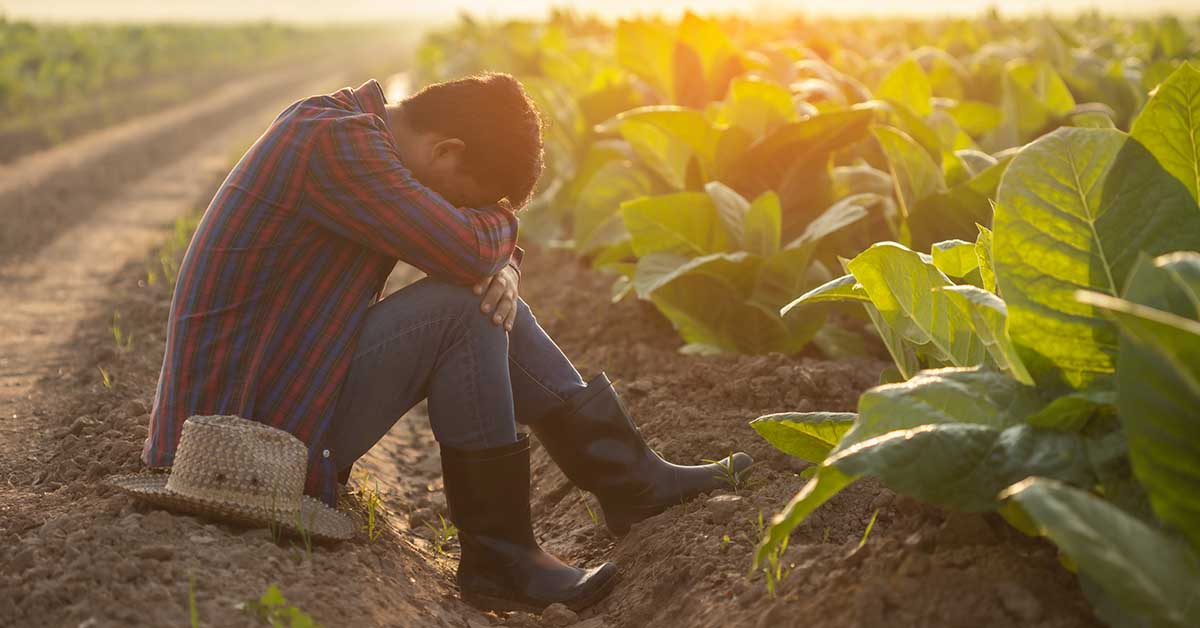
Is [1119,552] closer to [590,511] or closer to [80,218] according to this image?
[590,511]

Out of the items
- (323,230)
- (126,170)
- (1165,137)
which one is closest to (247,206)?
(323,230)

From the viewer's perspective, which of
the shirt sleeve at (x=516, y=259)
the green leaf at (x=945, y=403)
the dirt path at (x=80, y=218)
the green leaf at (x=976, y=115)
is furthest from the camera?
the green leaf at (x=976, y=115)

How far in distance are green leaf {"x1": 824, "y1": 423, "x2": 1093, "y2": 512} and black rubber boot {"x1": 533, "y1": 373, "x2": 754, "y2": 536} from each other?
40.4 inches

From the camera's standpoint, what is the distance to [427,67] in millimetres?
15039

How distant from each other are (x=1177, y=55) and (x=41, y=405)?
6030 mm

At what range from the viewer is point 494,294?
239 cm

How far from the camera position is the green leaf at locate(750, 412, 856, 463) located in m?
2.07

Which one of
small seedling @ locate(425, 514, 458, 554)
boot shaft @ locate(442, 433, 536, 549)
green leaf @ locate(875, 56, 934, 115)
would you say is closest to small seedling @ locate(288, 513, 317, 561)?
boot shaft @ locate(442, 433, 536, 549)

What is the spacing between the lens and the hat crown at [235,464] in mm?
2145

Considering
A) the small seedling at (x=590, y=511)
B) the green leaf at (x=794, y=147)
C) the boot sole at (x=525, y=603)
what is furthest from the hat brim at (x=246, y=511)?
the green leaf at (x=794, y=147)

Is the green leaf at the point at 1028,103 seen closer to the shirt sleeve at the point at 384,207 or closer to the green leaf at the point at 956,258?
the green leaf at the point at 956,258

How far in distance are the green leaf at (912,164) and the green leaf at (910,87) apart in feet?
3.23

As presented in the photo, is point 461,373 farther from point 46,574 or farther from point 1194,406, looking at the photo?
point 1194,406

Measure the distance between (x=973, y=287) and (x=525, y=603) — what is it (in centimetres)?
111
